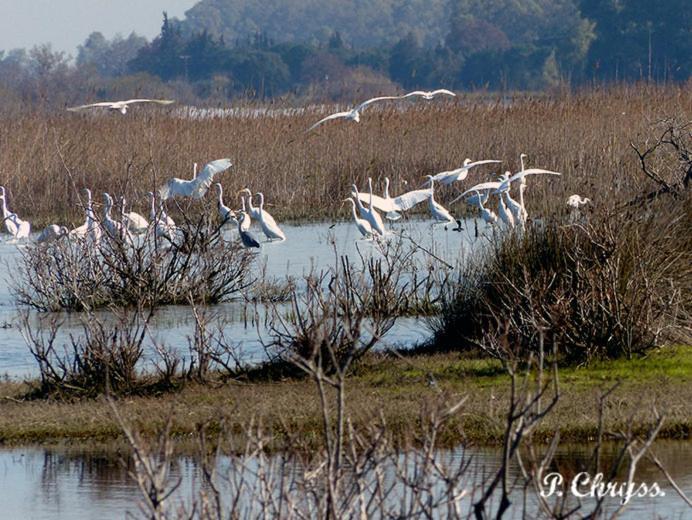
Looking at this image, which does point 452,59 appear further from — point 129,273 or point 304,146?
point 129,273

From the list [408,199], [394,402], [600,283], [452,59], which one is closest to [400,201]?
[408,199]

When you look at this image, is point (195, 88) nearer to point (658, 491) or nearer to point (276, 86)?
point (276, 86)

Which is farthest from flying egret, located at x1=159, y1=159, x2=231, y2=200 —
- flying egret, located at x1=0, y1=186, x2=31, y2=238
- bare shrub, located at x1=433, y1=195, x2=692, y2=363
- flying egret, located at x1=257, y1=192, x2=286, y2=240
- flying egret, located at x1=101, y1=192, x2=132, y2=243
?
bare shrub, located at x1=433, y1=195, x2=692, y2=363

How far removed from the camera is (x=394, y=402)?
8.09 meters

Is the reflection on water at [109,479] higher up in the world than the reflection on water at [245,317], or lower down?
higher up

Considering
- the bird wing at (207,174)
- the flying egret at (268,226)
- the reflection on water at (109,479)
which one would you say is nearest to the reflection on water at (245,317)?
the flying egret at (268,226)

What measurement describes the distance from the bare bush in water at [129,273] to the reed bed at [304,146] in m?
6.82

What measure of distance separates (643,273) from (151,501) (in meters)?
5.43

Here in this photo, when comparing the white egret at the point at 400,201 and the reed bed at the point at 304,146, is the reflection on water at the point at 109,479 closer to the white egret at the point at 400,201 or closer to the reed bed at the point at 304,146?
the white egret at the point at 400,201

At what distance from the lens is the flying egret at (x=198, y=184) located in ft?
54.6

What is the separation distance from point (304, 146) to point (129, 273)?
34.4ft

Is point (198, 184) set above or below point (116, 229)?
below

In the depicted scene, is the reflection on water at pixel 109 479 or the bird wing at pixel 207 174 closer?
the reflection on water at pixel 109 479

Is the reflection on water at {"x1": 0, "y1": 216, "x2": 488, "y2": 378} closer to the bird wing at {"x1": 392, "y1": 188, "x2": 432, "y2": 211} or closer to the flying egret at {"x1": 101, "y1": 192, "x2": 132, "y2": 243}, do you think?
the bird wing at {"x1": 392, "y1": 188, "x2": 432, "y2": 211}
